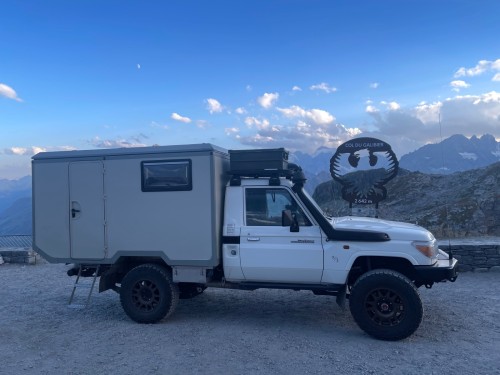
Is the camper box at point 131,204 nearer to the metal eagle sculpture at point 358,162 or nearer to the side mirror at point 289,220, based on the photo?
the side mirror at point 289,220

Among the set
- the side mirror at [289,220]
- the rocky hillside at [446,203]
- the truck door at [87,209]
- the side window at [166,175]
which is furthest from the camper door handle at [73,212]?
the rocky hillside at [446,203]

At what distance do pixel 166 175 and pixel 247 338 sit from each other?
9.04 feet

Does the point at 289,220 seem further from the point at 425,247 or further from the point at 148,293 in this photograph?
the point at 148,293

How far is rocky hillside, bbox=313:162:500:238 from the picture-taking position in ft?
55.3

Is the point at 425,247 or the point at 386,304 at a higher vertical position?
the point at 425,247

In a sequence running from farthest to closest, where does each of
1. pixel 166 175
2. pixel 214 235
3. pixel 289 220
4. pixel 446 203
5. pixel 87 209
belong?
pixel 446 203 → pixel 87 209 → pixel 166 175 → pixel 214 235 → pixel 289 220

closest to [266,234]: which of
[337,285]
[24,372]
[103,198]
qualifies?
[337,285]

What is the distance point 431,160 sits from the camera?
166m

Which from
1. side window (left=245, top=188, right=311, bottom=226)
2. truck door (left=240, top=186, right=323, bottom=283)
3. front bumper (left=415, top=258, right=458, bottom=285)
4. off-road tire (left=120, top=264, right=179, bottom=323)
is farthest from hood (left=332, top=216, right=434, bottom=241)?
off-road tire (left=120, top=264, right=179, bottom=323)

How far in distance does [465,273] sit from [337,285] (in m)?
5.48

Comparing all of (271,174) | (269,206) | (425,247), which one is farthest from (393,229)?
(271,174)

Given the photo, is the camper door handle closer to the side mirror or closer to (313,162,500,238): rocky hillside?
the side mirror

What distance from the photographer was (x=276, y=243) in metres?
6.58

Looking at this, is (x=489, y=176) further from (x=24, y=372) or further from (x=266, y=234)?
(x=24, y=372)
